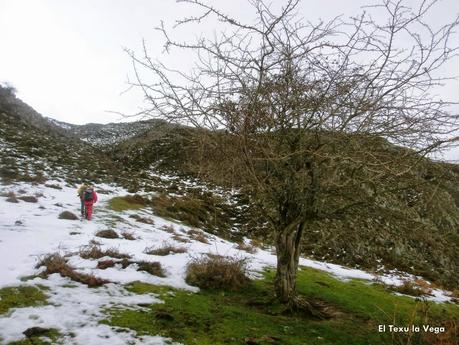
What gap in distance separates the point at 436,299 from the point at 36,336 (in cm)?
963

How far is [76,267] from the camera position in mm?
7168

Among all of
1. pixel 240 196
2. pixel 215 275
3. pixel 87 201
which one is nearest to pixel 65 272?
pixel 215 275

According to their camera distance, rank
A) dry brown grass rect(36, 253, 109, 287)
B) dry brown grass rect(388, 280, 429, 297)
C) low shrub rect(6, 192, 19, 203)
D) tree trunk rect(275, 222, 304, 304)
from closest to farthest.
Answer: dry brown grass rect(36, 253, 109, 287), tree trunk rect(275, 222, 304, 304), dry brown grass rect(388, 280, 429, 297), low shrub rect(6, 192, 19, 203)

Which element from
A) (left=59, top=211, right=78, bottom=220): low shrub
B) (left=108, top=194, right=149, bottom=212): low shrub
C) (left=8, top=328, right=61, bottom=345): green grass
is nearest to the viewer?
(left=8, top=328, right=61, bottom=345): green grass

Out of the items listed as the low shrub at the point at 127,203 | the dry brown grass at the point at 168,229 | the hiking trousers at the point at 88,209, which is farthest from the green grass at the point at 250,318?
the low shrub at the point at 127,203

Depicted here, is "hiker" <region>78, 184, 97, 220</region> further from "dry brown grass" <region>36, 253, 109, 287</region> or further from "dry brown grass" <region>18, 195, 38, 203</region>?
"dry brown grass" <region>36, 253, 109, 287</region>

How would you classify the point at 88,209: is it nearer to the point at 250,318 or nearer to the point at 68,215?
the point at 68,215

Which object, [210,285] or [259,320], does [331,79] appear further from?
[210,285]

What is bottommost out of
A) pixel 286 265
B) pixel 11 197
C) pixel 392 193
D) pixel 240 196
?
pixel 11 197

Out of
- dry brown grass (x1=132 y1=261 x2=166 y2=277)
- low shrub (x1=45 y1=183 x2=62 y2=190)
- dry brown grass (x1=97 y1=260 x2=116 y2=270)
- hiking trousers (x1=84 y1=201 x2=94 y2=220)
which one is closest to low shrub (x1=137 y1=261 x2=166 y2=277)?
dry brown grass (x1=132 y1=261 x2=166 y2=277)

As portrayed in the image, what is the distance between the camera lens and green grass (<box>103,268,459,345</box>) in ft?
16.7

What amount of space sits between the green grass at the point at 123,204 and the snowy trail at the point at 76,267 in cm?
264

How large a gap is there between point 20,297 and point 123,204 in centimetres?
1479

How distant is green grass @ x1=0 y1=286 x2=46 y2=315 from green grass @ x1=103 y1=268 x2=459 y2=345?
1010 millimetres
